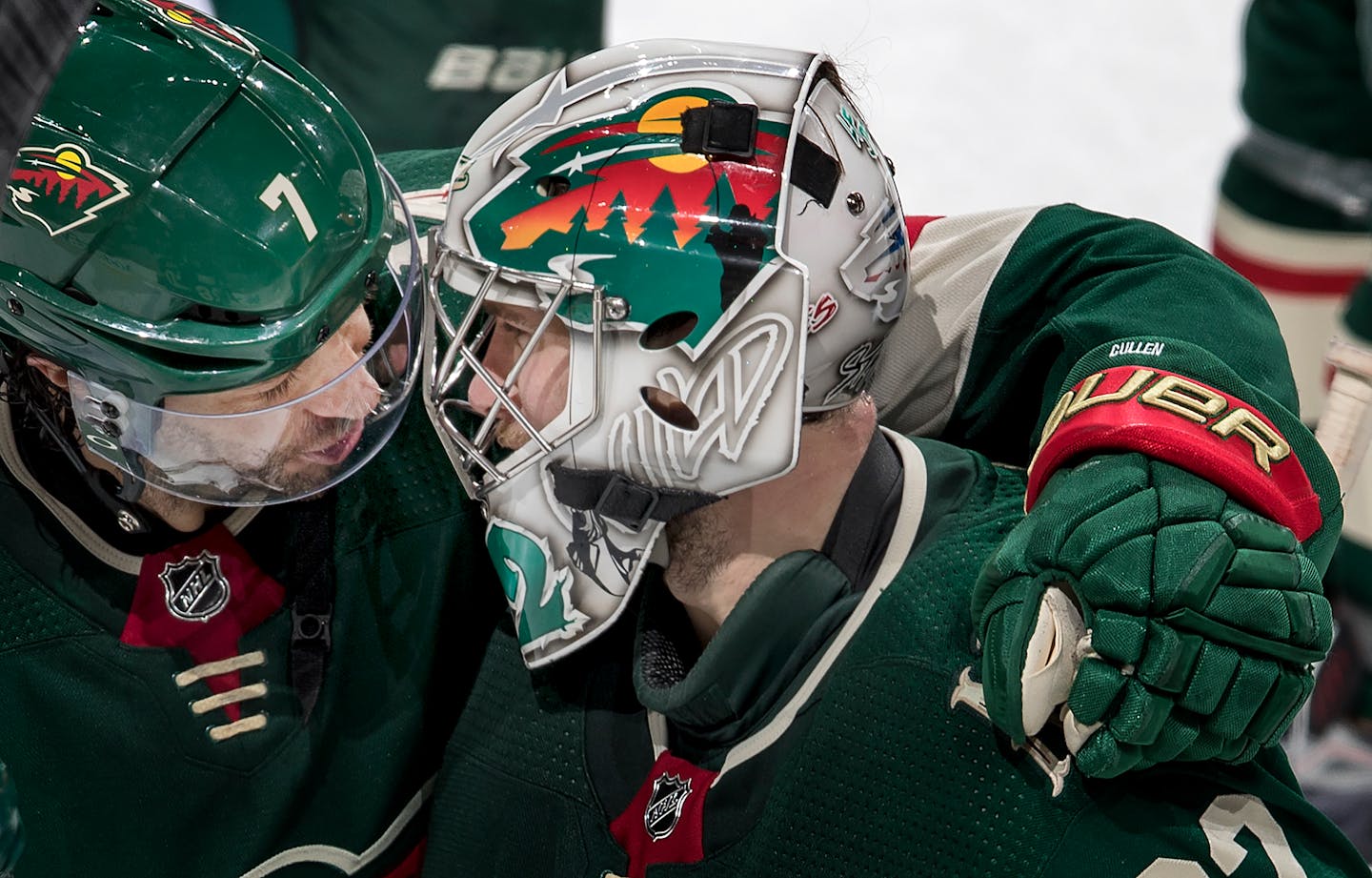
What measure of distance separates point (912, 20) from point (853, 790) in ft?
10.3

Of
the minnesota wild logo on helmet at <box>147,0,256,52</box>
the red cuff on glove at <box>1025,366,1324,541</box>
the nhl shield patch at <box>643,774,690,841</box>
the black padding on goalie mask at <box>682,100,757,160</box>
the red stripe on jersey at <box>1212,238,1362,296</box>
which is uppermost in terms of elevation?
the minnesota wild logo on helmet at <box>147,0,256,52</box>

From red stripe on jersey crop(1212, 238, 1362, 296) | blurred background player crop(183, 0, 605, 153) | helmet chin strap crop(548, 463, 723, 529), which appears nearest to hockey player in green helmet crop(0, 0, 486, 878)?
helmet chin strap crop(548, 463, 723, 529)

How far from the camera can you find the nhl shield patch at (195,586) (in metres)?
1.49

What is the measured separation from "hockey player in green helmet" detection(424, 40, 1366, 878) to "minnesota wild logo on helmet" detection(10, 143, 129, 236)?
0.35 m

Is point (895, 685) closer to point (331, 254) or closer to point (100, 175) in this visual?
point (331, 254)

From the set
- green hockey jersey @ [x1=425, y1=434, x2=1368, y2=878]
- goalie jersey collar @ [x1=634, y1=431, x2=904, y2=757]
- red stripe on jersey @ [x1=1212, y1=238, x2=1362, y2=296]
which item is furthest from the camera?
red stripe on jersey @ [x1=1212, y1=238, x2=1362, y2=296]

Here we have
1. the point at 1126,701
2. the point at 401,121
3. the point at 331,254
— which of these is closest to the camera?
the point at 1126,701

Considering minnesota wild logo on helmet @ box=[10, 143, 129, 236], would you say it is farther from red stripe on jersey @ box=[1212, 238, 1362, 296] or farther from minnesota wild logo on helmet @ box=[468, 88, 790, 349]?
red stripe on jersey @ box=[1212, 238, 1362, 296]

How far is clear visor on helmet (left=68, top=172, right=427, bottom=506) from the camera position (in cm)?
139

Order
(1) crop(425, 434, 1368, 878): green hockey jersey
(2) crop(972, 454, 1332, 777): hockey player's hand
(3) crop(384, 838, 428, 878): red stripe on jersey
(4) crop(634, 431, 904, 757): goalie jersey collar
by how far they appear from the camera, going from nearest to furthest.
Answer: (2) crop(972, 454, 1332, 777): hockey player's hand < (1) crop(425, 434, 1368, 878): green hockey jersey < (4) crop(634, 431, 904, 757): goalie jersey collar < (3) crop(384, 838, 428, 878): red stripe on jersey

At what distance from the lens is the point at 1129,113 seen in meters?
3.81

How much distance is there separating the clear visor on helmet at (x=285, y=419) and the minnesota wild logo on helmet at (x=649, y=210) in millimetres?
152

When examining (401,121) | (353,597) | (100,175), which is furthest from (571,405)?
(401,121)

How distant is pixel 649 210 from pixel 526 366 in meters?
0.22
